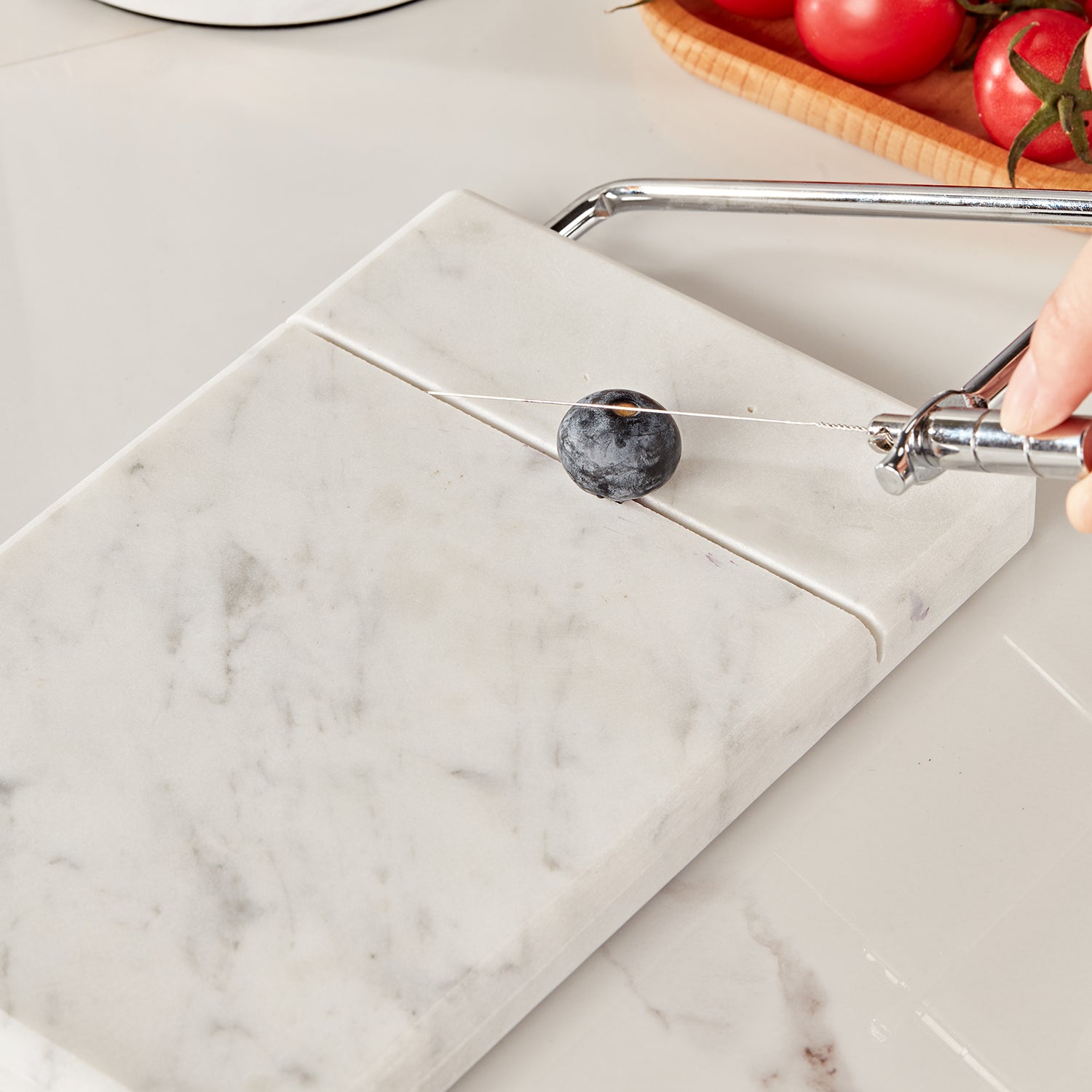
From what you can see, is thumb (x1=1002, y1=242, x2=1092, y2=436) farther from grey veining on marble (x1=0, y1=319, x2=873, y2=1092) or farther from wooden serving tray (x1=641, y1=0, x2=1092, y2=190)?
wooden serving tray (x1=641, y1=0, x2=1092, y2=190)

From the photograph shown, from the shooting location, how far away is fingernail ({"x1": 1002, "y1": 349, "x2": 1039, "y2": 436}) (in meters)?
0.41

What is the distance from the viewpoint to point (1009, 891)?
0.46m

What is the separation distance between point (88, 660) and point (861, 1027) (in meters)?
0.30

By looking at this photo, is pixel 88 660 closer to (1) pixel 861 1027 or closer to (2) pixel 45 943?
(2) pixel 45 943

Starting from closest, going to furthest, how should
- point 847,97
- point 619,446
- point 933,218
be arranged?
point 619,446 → point 933,218 → point 847,97

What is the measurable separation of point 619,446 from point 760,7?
0.40 meters

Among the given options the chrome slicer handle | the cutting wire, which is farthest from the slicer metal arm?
the cutting wire

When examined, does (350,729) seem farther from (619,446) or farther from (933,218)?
(933,218)

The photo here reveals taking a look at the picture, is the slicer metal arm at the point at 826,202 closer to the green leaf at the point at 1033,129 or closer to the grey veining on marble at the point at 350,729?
the green leaf at the point at 1033,129

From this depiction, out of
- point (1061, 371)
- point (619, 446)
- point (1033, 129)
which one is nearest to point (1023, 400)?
point (1061, 371)

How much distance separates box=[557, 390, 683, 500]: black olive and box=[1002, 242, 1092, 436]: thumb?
139 millimetres

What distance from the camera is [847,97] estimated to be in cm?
73

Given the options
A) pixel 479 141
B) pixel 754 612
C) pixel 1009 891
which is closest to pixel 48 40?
pixel 479 141

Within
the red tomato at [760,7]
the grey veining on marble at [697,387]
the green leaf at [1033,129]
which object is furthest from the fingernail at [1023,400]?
the red tomato at [760,7]
